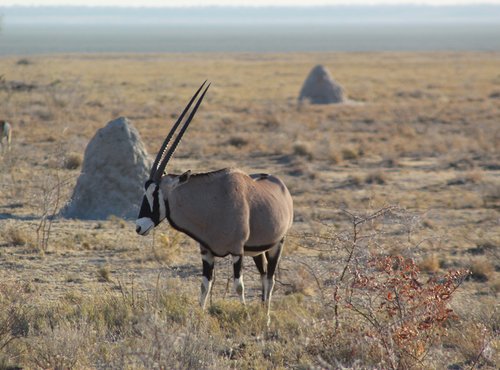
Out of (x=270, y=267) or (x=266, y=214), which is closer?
(x=266, y=214)

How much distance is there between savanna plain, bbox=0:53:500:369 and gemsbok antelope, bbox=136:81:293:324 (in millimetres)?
555

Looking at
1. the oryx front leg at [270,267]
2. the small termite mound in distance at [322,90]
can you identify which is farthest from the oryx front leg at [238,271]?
the small termite mound in distance at [322,90]

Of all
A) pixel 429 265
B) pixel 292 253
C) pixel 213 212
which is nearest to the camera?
pixel 213 212

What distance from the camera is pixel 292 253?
1230 cm

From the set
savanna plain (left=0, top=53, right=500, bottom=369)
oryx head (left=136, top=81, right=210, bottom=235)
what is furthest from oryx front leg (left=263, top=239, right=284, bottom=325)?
oryx head (left=136, top=81, right=210, bottom=235)

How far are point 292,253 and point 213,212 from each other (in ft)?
15.6

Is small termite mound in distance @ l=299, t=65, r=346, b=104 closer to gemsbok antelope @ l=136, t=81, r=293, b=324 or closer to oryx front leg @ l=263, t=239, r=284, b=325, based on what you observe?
oryx front leg @ l=263, t=239, r=284, b=325

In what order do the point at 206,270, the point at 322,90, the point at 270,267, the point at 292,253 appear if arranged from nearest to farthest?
1. the point at 206,270
2. the point at 270,267
3. the point at 292,253
4. the point at 322,90

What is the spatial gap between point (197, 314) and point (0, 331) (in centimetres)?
170

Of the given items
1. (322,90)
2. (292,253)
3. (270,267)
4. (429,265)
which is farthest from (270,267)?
(322,90)

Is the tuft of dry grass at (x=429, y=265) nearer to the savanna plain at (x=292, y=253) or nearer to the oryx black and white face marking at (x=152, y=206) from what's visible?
the savanna plain at (x=292, y=253)

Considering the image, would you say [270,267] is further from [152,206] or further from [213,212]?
[152,206]

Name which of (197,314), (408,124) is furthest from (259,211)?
(408,124)

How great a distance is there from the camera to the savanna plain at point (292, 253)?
689 cm
